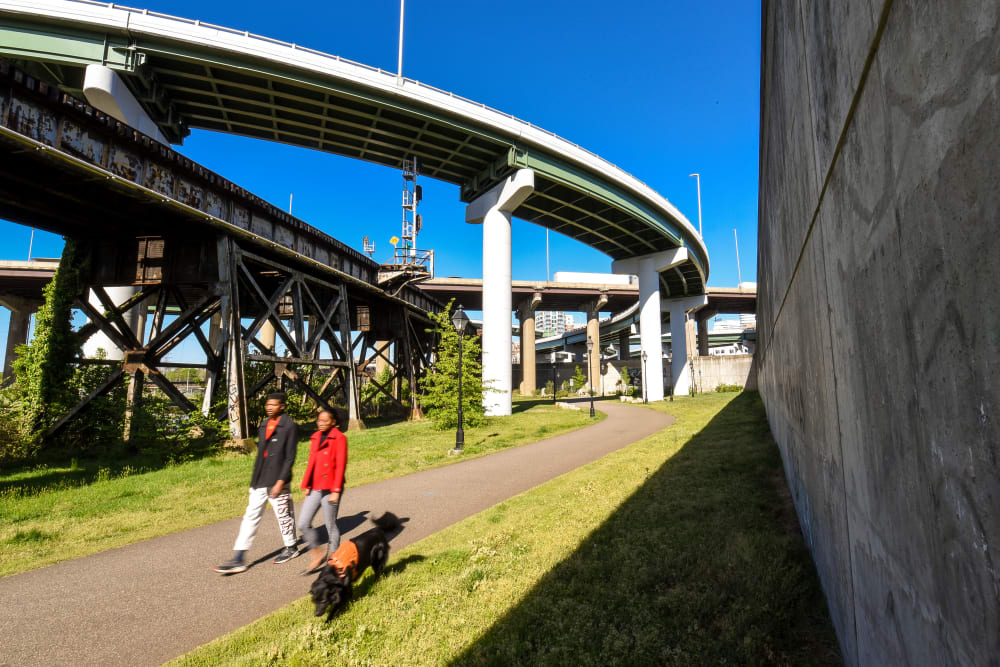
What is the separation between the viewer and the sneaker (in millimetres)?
5578

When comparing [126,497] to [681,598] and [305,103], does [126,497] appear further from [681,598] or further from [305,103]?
[305,103]

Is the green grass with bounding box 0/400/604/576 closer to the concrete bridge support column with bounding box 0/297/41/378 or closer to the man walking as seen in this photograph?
the man walking

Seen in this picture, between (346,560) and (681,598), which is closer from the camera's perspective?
(681,598)

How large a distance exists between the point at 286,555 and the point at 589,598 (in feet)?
12.5

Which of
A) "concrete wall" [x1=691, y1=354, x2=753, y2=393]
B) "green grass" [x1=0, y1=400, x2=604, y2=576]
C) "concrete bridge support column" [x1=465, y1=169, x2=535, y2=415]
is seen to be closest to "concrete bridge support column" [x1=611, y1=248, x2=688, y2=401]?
"concrete wall" [x1=691, y1=354, x2=753, y2=393]

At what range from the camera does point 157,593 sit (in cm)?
477

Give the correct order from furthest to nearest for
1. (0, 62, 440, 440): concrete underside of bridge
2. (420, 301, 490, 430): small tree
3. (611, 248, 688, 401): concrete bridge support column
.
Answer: (611, 248, 688, 401): concrete bridge support column
(420, 301, 490, 430): small tree
(0, 62, 440, 440): concrete underside of bridge

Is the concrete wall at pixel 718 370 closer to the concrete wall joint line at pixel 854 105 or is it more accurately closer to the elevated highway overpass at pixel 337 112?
the elevated highway overpass at pixel 337 112

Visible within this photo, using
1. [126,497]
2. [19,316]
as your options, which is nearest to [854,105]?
[126,497]

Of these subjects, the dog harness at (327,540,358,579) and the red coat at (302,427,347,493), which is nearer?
the dog harness at (327,540,358,579)

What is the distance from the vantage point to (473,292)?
56.3 m

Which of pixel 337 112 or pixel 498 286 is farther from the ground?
pixel 337 112

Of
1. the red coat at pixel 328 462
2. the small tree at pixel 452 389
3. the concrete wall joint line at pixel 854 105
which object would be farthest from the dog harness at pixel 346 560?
the small tree at pixel 452 389

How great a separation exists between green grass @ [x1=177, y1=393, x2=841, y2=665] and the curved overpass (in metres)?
20.4
